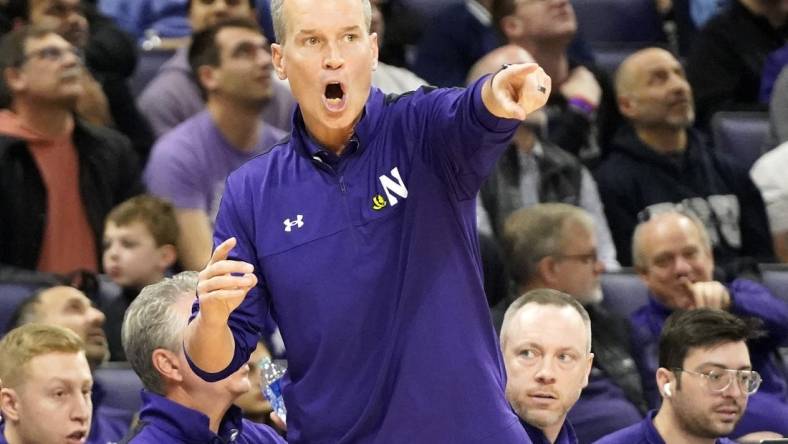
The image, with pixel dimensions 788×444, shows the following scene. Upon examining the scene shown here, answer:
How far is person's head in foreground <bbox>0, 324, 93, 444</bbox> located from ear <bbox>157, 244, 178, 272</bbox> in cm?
121

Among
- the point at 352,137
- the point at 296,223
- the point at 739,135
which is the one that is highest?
the point at 352,137

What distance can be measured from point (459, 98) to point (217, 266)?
47 cm

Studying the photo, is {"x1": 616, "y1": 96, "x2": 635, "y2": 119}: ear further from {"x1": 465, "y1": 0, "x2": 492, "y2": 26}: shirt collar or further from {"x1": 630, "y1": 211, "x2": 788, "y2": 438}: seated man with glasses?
{"x1": 630, "y1": 211, "x2": 788, "y2": 438}: seated man with glasses

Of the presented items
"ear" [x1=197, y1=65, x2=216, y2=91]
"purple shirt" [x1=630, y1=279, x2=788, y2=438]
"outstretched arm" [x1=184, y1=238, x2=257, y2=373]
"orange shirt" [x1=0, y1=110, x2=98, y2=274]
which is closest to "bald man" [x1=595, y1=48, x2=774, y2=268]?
"purple shirt" [x1=630, y1=279, x2=788, y2=438]

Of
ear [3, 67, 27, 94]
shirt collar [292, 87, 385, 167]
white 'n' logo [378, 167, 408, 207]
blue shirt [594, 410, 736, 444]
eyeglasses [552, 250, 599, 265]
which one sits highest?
shirt collar [292, 87, 385, 167]

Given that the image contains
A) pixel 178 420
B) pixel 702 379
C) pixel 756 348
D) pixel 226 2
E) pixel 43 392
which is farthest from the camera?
pixel 226 2

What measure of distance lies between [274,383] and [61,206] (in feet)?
7.28

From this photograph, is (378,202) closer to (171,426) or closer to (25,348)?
(171,426)

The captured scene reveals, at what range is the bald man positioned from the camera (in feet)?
19.2

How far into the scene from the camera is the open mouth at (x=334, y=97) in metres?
2.64

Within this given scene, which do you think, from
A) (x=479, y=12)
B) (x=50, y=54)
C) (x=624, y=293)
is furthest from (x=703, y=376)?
(x=479, y=12)

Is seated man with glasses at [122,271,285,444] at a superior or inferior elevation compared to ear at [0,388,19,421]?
superior

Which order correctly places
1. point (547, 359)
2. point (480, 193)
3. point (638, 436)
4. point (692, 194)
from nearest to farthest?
1. point (547, 359)
2. point (638, 436)
3. point (480, 193)
4. point (692, 194)

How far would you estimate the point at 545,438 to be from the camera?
3631 millimetres
